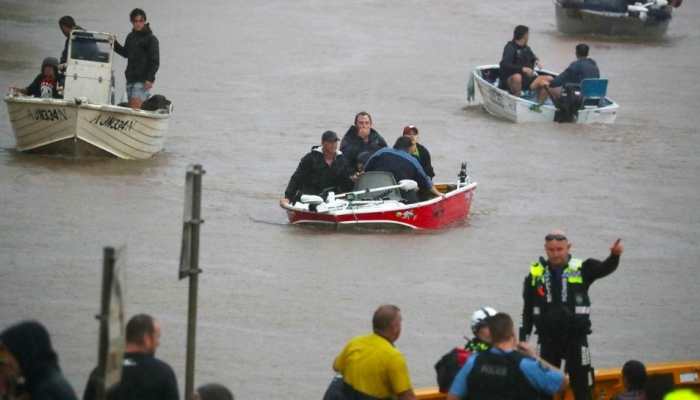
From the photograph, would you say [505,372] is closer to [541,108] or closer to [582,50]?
[582,50]

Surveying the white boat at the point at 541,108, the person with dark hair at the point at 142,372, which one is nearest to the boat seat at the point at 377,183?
the person with dark hair at the point at 142,372

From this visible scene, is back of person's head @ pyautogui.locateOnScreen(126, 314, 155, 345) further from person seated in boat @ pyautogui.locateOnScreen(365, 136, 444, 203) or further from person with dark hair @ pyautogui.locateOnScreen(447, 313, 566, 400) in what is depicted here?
person seated in boat @ pyautogui.locateOnScreen(365, 136, 444, 203)

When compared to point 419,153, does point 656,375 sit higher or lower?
lower

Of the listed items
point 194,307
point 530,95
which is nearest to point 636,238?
point 530,95

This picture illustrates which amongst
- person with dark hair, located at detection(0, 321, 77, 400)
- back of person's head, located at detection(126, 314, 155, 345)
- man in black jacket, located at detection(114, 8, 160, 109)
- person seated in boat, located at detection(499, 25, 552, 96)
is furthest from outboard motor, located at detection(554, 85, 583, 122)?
person with dark hair, located at detection(0, 321, 77, 400)

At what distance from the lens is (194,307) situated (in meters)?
9.02

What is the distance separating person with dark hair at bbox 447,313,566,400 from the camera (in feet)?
27.8

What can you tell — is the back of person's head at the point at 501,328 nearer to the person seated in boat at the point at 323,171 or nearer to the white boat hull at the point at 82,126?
the person seated in boat at the point at 323,171

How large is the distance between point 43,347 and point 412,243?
11.2m

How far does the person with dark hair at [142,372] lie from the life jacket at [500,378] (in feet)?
5.62

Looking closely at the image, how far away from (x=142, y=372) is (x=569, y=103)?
21.3m

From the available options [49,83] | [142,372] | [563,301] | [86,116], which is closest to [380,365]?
[142,372]

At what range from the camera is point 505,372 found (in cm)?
846

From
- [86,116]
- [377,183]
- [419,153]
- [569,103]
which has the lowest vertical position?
[377,183]
